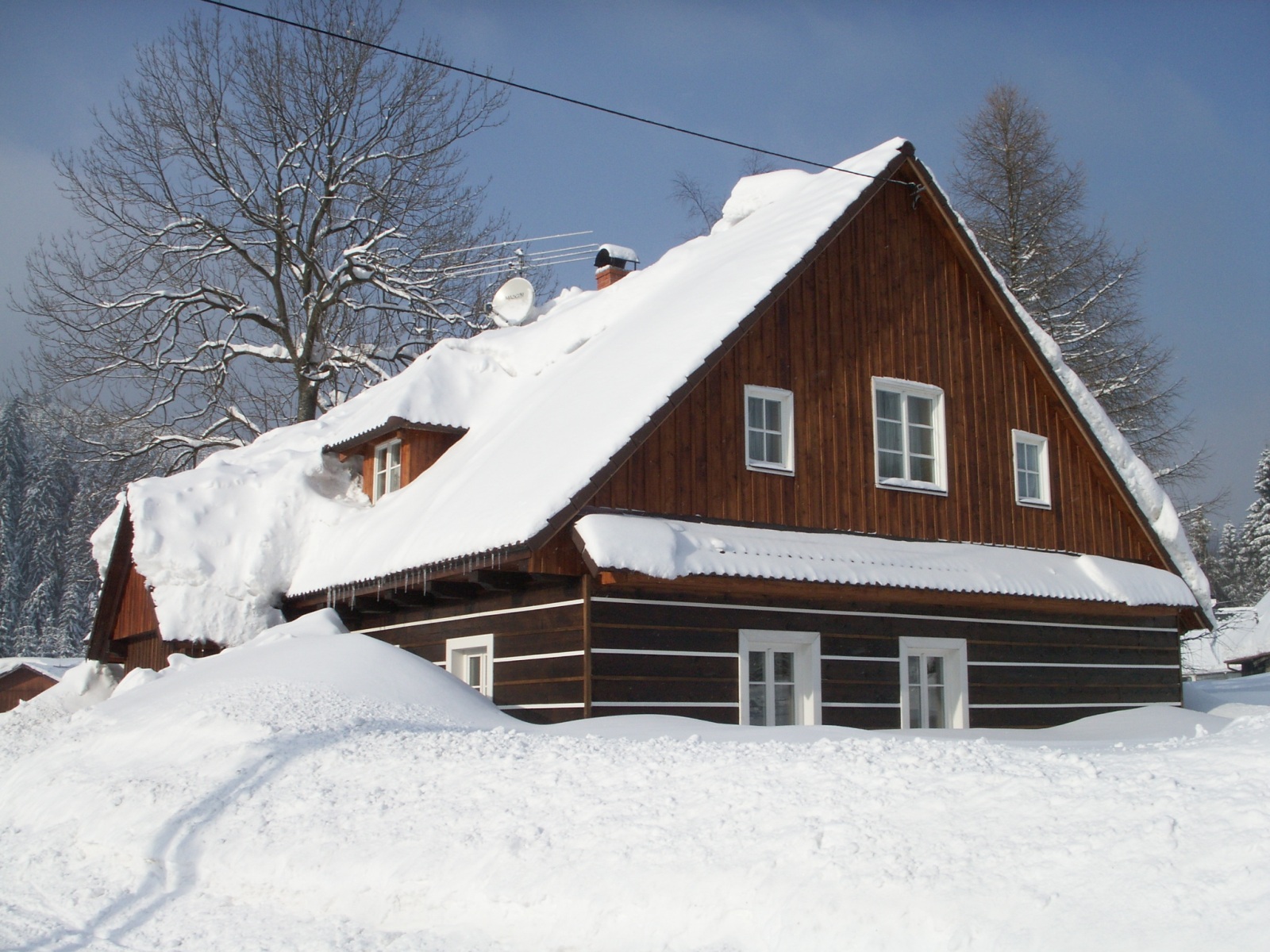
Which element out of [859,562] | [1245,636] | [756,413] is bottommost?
[1245,636]

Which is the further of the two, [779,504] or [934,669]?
[934,669]

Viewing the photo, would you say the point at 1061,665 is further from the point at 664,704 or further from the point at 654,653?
the point at 654,653

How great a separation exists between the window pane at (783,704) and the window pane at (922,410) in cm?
425

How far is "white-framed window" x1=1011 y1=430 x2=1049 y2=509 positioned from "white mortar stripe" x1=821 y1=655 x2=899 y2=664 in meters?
3.70

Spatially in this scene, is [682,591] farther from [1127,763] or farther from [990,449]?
[1127,763]

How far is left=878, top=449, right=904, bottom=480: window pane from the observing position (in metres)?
15.4

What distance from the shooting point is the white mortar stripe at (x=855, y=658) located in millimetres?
13987

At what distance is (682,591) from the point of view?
12.9 meters

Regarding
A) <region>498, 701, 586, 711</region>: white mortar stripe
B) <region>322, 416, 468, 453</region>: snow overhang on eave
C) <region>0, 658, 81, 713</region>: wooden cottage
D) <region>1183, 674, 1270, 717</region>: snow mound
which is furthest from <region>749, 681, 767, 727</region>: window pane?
<region>0, 658, 81, 713</region>: wooden cottage

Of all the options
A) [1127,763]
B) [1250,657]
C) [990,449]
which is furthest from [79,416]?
[1250,657]

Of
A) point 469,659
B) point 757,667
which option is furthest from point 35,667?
point 757,667

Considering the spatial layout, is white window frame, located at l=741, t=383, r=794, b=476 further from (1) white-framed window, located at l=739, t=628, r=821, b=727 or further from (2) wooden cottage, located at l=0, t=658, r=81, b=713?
(2) wooden cottage, located at l=0, t=658, r=81, b=713

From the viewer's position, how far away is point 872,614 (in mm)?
14453

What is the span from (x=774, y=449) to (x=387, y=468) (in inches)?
254
